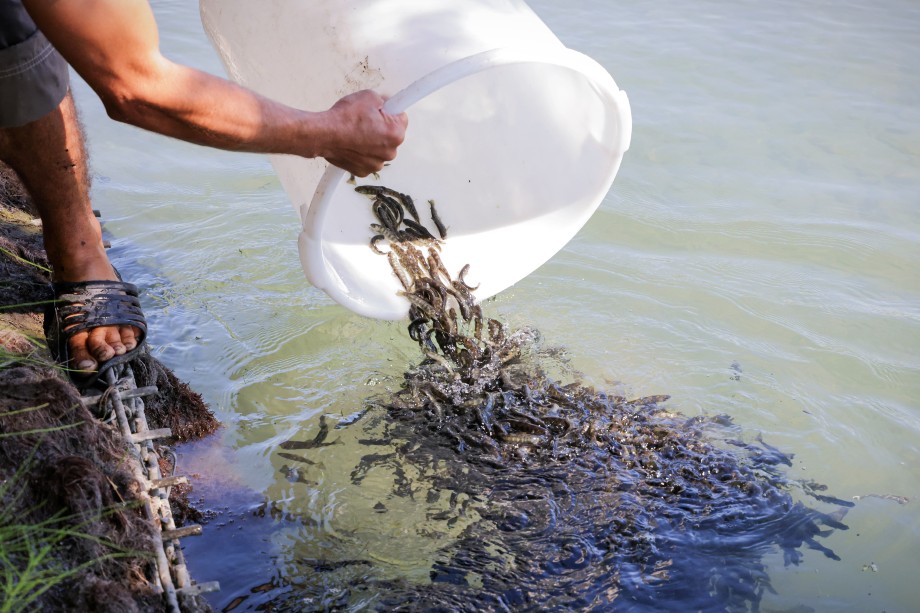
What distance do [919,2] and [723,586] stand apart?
7905 mm

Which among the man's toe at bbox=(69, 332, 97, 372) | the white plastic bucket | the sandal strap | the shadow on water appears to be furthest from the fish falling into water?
the man's toe at bbox=(69, 332, 97, 372)

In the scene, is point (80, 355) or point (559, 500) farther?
point (559, 500)

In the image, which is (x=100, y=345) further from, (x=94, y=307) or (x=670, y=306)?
(x=670, y=306)

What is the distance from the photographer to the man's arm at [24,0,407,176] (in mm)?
1944

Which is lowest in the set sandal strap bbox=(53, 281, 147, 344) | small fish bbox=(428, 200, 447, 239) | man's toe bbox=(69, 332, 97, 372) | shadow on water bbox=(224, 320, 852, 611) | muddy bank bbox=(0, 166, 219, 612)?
shadow on water bbox=(224, 320, 852, 611)

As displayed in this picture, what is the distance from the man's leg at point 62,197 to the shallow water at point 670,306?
788 millimetres

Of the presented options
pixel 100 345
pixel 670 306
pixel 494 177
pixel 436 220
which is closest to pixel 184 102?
pixel 100 345

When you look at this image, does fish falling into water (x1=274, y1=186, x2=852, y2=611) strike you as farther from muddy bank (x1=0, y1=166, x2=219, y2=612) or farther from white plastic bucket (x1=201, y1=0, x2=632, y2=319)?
muddy bank (x1=0, y1=166, x2=219, y2=612)

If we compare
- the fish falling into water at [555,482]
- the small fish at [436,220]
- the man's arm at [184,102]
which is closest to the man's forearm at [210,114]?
the man's arm at [184,102]

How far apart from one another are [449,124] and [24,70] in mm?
1572

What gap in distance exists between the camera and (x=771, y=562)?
290cm

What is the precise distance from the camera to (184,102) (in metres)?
2.10

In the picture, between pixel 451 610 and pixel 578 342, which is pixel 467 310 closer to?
pixel 578 342

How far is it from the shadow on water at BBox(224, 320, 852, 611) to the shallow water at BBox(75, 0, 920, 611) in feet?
0.31
